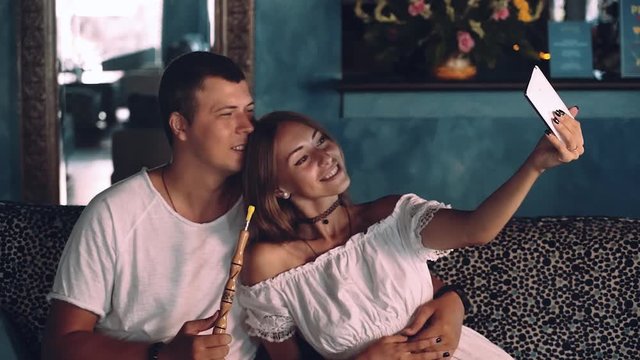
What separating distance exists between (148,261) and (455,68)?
1.45m

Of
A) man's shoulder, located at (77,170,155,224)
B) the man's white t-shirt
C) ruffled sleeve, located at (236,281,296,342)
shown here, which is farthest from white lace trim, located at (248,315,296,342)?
man's shoulder, located at (77,170,155,224)

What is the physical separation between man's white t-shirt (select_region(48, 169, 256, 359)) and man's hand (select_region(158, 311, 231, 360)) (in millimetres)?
145

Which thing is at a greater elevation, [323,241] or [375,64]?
[375,64]

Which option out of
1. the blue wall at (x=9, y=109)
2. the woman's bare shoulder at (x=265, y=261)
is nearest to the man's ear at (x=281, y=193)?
the woman's bare shoulder at (x=265, y=261)

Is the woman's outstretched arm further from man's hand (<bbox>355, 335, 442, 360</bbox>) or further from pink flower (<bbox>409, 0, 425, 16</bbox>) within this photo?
pink flower (<bbox>409, 0, 425, 16</bbox>)

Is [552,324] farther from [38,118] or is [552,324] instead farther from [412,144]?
[38,118]

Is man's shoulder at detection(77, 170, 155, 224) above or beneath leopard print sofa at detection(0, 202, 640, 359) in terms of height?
above

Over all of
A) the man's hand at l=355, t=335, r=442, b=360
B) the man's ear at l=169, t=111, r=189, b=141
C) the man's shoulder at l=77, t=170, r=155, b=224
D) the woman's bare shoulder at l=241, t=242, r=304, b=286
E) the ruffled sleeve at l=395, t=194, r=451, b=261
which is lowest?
the man's hand at l=355, t=335, r=442, b=360

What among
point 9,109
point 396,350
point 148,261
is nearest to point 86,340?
point 148,261

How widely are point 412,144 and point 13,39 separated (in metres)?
1.34

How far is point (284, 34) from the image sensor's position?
323cm

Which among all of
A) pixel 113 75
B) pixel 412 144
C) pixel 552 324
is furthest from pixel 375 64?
pixel 552 324

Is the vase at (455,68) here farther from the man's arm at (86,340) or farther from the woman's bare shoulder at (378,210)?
the man's arm at (86,340)

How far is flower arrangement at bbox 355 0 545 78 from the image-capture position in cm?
307
